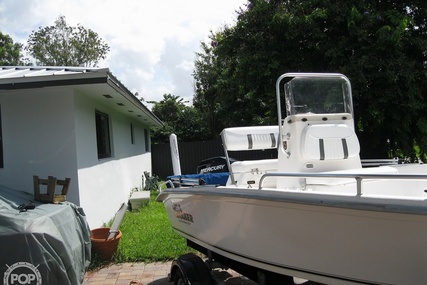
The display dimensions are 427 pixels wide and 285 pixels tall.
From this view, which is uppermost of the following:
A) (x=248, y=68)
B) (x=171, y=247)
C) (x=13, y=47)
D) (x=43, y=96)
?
(x=13, y=47)

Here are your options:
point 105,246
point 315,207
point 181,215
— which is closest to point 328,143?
point 315,207

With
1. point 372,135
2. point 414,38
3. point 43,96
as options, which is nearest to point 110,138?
point 43,96


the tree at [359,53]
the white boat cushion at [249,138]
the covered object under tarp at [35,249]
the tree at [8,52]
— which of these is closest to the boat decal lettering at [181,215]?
the white boat cushion at [249,138]

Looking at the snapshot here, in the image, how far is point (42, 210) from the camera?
4.20 metres

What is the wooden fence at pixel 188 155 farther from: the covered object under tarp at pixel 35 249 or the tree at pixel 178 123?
the covered object under tarp at pixel 35 249

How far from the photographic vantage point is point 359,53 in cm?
905

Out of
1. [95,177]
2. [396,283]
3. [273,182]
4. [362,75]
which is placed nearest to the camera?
[396,283]

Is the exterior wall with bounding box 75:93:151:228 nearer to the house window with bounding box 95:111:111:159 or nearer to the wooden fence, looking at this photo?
the house window with bounding box 95:111:111:159

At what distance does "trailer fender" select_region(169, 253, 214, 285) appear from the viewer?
3.51m

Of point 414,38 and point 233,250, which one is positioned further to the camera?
point 414,38

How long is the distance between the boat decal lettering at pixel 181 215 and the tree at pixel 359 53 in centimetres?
625

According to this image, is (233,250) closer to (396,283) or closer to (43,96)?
(396,283)

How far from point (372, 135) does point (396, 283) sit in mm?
8951

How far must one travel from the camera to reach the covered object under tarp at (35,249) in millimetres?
3590
